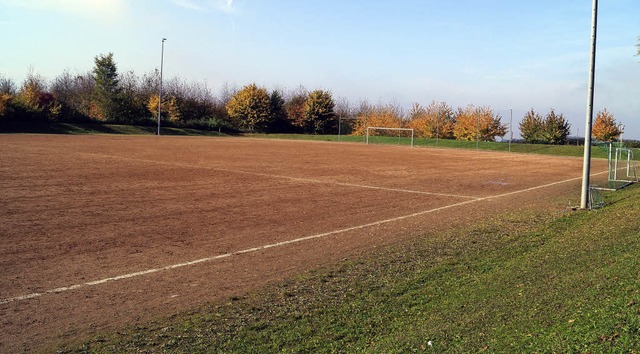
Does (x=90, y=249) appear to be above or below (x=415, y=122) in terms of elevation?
below

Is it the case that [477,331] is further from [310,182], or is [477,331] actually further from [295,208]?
[310,182]

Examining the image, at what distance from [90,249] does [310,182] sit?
12.8 meters

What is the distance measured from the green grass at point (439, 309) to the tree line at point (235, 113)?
61.8 m

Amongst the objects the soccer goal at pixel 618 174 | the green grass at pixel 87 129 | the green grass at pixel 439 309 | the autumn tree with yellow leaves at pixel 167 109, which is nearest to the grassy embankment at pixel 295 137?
the green grass at pixel 87 129

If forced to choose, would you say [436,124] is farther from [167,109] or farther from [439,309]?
[439,309]

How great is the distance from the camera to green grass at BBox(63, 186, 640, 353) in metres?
4.96

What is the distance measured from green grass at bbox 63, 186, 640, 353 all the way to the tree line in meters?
61.8

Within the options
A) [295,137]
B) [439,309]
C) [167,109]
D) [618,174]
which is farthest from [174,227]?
[167,109]

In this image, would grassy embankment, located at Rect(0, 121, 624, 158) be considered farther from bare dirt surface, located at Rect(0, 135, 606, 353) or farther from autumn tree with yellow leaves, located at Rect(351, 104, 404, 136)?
bare dirt surface, located at Rect(0, 135, 606, 353)

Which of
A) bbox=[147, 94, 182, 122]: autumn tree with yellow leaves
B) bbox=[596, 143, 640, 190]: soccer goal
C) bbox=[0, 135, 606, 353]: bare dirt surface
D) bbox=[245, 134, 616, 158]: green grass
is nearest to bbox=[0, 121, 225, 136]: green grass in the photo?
bbox=[147, 94, 182, 122]: autumn tree with yellow leaves

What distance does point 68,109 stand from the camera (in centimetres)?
7200

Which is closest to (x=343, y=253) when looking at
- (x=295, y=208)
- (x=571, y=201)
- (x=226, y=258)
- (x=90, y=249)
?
(x=226, y=258)

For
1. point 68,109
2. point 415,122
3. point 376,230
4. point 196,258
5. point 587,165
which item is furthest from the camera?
point 415,122

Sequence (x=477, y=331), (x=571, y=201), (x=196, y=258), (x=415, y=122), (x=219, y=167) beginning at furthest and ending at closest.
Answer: (x=415, y=122)
(x=219, y=167)
(x=571, y=201)
(x=196, y=258)
(x=477, y=331)
